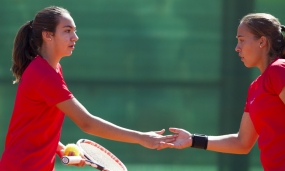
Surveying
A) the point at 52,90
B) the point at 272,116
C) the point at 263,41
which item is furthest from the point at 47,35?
the point at 272,116

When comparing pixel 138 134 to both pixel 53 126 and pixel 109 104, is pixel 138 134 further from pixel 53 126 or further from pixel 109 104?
pixel 109 104

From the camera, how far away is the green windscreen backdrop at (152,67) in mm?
5504

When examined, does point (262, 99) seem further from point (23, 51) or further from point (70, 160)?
point (23, 51)

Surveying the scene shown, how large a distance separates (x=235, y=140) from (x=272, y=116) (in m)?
0.56

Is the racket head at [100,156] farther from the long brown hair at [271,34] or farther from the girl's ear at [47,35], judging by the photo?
the long brown hair at [271,34]

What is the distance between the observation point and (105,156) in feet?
13.1

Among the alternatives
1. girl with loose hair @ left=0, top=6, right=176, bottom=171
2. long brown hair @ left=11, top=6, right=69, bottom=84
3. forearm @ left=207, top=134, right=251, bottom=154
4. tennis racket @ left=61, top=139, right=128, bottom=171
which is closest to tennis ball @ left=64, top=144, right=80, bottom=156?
tennis racket @ left=61, top=139, right=128, bottom=171

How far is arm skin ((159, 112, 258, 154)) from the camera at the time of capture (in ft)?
13.0

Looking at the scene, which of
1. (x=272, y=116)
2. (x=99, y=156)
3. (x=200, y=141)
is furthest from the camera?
(x=200, y=141)

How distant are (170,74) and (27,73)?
214 centimetres

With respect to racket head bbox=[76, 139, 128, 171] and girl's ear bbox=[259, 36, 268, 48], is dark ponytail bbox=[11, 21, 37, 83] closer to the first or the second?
racket head bbox=[76, 139, 128, 171]

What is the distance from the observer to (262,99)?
3572 millimetres

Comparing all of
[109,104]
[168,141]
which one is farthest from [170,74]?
[168,141]

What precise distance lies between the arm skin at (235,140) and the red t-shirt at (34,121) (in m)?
0.80
